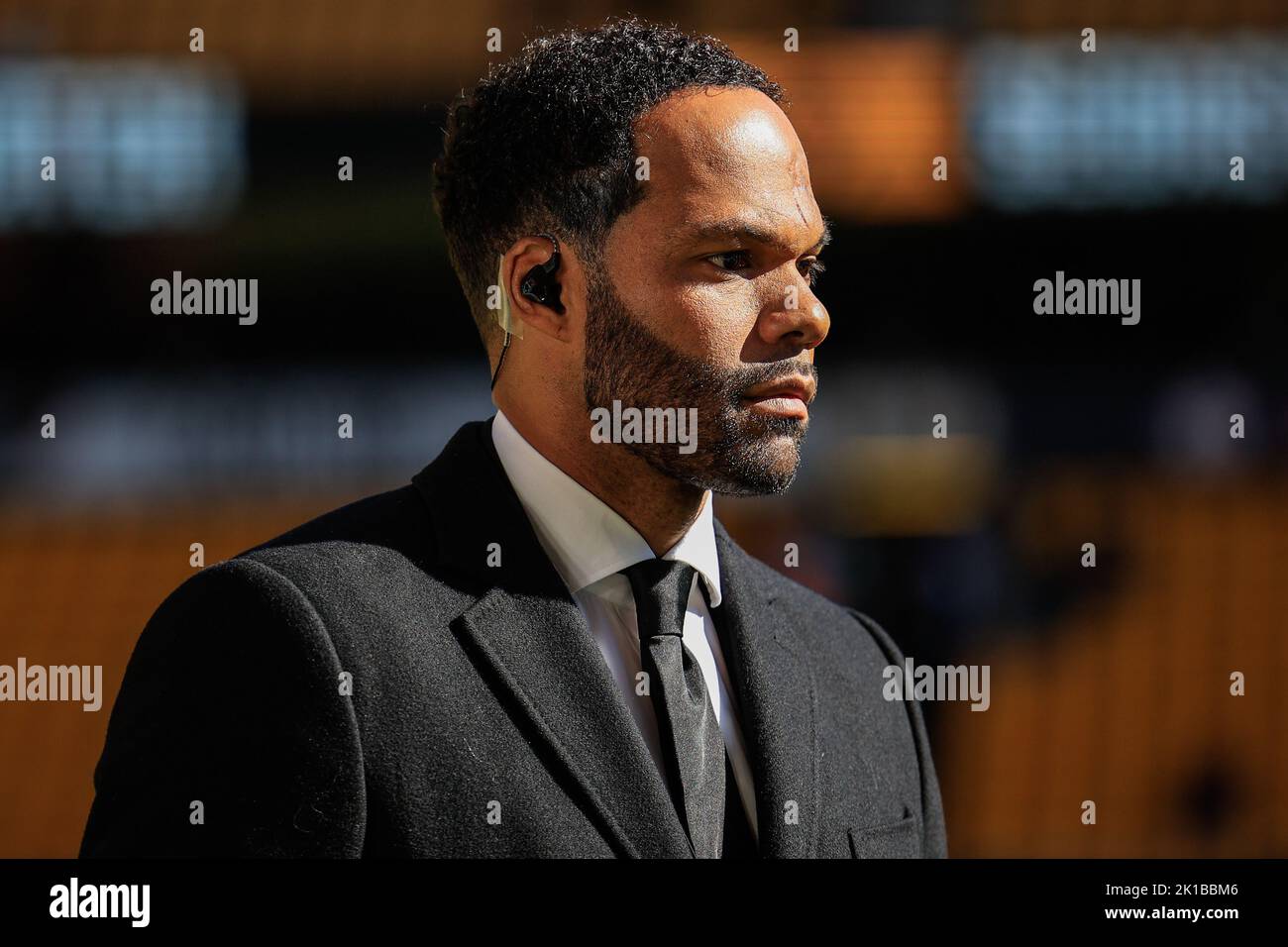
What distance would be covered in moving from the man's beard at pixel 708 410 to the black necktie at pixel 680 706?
0.38ft

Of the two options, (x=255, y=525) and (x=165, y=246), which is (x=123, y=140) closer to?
(x=165, y=246)

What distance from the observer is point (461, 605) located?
154 cm

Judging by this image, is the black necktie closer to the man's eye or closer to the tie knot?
the tie knot

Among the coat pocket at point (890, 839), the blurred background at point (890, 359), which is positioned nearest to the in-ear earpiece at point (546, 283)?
the coat pocket at point (890, 839)

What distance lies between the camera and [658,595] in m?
1.58

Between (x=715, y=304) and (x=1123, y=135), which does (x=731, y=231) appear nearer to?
(x=715, y=304)

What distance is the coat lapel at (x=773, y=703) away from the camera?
156 cm

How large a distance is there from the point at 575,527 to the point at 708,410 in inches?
7.8

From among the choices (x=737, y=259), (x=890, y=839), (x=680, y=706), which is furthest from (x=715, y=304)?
(x=890, y=839)

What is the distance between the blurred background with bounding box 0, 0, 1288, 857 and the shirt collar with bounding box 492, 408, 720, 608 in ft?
16.0

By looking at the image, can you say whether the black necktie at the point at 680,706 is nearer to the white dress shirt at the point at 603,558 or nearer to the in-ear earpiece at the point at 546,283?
the white dress shirt at the point at 603,558

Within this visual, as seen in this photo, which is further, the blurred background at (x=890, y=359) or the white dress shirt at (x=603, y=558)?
the blurred background at (x=890, y=359)
